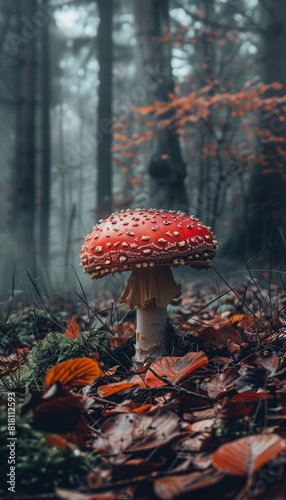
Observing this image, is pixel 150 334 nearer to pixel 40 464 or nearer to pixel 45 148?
pixel 40 464

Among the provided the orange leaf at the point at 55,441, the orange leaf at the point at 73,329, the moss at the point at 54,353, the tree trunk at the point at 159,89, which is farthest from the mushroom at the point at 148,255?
the tree trunk at the point at 159,89

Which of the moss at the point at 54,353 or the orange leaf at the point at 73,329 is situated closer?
the moss at the point at 54,353

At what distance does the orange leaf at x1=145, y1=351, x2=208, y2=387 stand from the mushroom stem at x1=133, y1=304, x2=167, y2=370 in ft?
1.52

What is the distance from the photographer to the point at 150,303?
216cm

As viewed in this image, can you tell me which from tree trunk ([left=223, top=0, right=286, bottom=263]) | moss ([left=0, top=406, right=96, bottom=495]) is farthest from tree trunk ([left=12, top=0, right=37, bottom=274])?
moss ([left=0, top=406, right=96, bottom=495])

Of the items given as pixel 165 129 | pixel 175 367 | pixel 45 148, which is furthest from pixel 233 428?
pixel 45 148

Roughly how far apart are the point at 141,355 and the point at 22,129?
29.1 ft

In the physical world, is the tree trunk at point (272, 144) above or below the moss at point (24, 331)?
above

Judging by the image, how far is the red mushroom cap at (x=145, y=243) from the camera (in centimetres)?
179

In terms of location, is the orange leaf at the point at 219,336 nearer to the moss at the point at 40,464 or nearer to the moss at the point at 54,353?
the moss at the point at 54,353

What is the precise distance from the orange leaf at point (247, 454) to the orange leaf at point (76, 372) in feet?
1.73

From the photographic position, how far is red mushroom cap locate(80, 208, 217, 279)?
1.79 metres

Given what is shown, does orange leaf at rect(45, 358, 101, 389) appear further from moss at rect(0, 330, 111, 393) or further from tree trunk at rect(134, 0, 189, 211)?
tree trunk at rect(134, 0, 189, 211)

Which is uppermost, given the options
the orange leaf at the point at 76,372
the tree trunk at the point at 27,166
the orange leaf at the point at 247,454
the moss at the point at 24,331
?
the tree trunk at the point at 27,166
